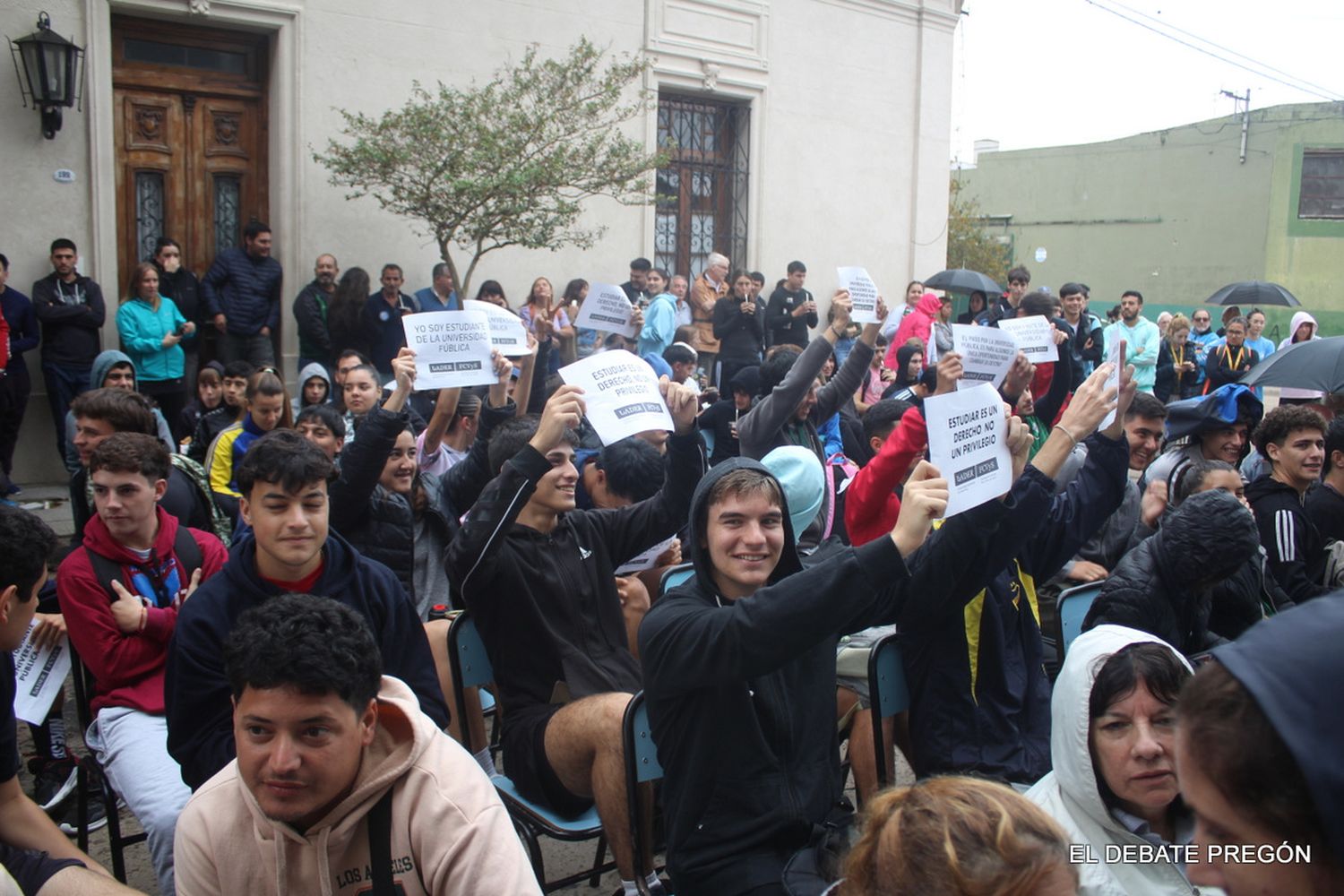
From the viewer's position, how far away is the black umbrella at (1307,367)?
7566 millimetres

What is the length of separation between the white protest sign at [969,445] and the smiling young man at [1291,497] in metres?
2.15

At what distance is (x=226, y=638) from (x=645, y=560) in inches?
83.2

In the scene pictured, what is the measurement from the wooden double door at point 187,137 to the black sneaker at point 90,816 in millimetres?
7281

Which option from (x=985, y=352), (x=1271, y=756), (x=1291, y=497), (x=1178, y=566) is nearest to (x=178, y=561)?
(x=1178, y=566)

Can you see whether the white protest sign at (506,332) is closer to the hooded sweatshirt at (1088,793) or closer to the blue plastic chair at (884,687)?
the blue plastic chair at (884,687)

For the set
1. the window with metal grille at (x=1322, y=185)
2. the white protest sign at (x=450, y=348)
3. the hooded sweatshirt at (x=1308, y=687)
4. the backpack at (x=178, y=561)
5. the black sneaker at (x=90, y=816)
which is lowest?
the black sneaker at (x=90, y=816)

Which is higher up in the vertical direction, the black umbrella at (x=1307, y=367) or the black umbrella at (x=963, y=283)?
the black umbrella at (x=963, y=283)

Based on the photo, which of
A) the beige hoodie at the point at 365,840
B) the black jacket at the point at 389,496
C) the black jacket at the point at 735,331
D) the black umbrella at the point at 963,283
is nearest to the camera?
the beige hoodie at the point at 365,840

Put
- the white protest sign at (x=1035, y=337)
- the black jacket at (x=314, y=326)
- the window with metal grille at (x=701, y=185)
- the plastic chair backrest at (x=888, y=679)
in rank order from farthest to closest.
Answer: the window with metal grille at (x=701, y=185)
the black jacket at (x=314, y=326)
the white protest sign at (x=1035, y=337)
the plastic chair backrest at (x=888, y=679)

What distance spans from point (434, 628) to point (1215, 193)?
34.6m

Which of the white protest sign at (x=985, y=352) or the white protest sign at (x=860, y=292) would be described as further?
the white protest sign at (x=860, y=292)

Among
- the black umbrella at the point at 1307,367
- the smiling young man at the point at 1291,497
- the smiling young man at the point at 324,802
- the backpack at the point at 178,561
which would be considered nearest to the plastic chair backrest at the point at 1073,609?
the smiling young man at the point at 1291,497

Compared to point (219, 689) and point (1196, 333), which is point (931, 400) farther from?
point (1196, 333)

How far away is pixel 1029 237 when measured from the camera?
3750 cm
